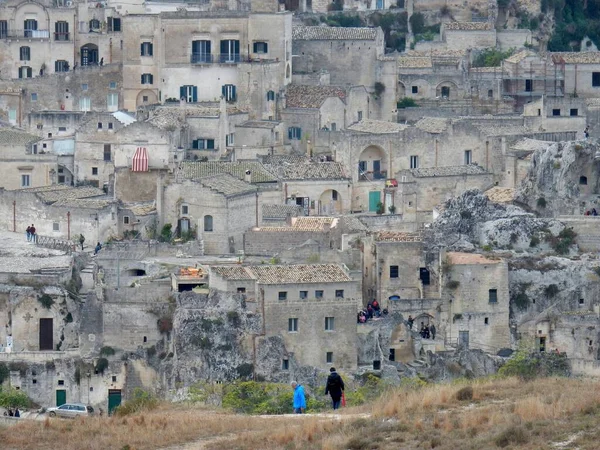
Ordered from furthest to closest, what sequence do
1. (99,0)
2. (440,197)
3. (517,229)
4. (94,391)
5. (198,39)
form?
(99,0)
(198,39)
(440,197)
(517,229)
(94,391)

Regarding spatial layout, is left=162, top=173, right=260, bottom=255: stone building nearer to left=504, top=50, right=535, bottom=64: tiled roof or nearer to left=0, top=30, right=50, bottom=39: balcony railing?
left=0, top=30, right=50, bottom=39: balcony railing

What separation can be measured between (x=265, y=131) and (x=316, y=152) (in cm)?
194

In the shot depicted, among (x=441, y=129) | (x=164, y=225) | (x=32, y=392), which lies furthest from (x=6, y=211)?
(x=441, y=129)

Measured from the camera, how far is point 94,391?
6488 cm

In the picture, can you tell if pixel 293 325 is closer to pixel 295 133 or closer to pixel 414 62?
pixel 295 133

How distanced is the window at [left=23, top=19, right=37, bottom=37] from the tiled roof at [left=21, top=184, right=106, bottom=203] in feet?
41.7

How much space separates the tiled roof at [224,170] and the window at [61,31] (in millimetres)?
13898

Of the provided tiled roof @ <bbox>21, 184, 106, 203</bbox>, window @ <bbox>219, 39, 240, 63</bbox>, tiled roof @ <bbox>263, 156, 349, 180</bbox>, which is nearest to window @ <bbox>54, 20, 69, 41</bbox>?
window @ <bbox>219, 39, 240, 63</bbox>

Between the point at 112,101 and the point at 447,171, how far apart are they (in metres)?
14.2

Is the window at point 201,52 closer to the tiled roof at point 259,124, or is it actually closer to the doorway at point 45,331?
the tiled roof at point 259,124

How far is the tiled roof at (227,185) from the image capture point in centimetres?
7094

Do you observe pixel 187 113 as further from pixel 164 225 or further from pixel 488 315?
pixel 488 315

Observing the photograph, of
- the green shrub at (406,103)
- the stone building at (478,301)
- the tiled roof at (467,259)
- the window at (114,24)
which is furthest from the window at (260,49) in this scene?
the stone building at (478,301)

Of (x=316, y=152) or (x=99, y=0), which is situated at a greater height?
(x=99, y=0)
